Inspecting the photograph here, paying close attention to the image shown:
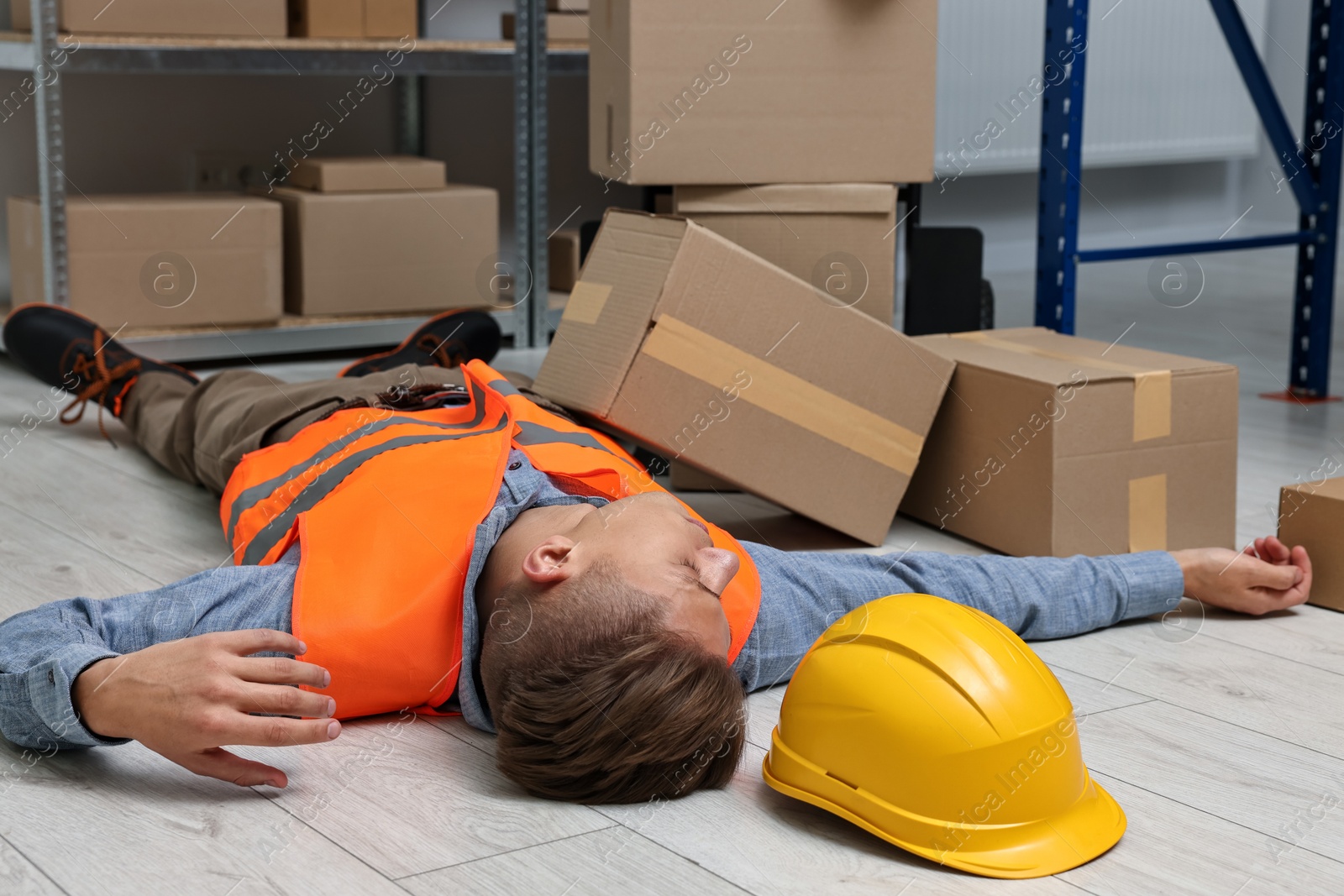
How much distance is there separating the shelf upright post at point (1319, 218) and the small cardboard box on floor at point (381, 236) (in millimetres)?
1597

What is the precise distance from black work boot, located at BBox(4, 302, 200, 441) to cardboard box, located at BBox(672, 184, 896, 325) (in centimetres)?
85

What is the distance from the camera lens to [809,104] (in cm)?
171

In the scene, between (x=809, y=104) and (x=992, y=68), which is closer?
(x=809, y=104)

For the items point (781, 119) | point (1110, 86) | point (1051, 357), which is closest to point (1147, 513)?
point (1051, 357)

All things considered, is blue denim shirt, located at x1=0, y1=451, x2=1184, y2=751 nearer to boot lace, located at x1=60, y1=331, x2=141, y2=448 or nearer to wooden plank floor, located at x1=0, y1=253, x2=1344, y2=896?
wooden plank floor, located at x1=0, y1=253, x2=1344, y2=896

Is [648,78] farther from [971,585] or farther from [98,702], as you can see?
[98,702]

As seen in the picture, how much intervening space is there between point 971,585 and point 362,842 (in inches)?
25.4

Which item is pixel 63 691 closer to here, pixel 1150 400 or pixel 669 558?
pixel 669 558

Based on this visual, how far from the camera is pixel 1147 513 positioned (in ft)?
5.21

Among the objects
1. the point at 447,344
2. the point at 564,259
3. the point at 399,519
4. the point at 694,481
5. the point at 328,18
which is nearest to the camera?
the point at 399,519

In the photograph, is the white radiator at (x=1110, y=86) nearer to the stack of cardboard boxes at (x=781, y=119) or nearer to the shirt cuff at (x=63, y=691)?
the stack of cardboard boxes at (x=781, y=119)

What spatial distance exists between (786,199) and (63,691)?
1068 mm

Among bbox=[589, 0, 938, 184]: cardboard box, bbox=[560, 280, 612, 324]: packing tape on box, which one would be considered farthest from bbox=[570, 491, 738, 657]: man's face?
bbox=[589, 0, 938, 184]: cardboard box

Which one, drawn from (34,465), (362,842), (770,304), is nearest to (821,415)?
(770,304)
